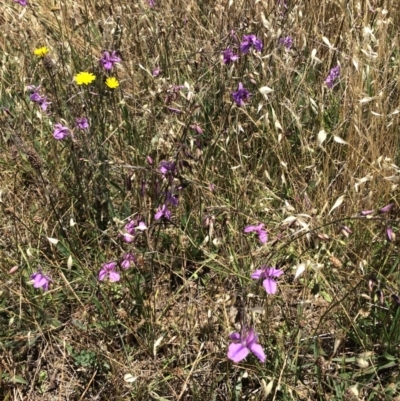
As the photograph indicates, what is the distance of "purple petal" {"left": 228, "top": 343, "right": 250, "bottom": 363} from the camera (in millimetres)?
941

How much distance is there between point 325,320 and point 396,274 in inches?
11.0

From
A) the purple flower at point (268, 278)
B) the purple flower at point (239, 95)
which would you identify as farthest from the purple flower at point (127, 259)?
the purple flower at point (239, 95)

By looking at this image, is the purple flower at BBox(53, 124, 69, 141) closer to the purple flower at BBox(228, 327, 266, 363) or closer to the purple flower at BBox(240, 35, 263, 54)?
the purple flower at BBox(240, 35, 263, 54)

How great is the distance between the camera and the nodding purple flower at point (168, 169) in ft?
4.66

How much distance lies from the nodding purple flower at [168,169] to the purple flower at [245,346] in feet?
1.91

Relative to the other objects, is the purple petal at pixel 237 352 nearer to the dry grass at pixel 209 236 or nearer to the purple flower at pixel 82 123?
the dry grass at pixel 209 236

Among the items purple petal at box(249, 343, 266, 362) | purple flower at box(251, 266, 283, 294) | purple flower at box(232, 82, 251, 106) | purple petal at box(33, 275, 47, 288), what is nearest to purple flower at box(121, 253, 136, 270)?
purple petal at box(33, 275, 47, 288)

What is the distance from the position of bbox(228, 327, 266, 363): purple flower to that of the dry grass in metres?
0.05

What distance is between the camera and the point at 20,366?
149 cm

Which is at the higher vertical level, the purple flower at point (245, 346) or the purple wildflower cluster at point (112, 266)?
the purple flower at point (245, 346)

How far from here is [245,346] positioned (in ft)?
3.19

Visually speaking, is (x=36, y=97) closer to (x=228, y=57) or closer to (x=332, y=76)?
(x=228, y=57)

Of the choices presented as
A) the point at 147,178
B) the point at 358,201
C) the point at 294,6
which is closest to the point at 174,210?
the point at 147,178

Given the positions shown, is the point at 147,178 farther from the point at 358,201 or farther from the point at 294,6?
the point at 294,6
